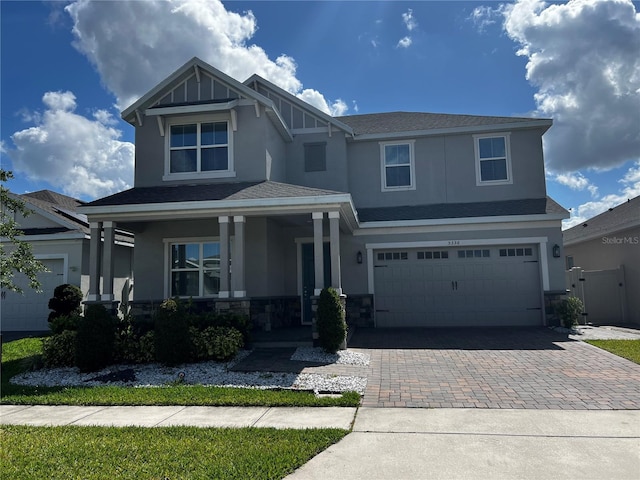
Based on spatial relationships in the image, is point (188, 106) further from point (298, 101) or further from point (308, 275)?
point (308, 275)

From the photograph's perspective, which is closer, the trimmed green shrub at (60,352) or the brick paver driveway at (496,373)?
the brick paver driveway at (496,373)

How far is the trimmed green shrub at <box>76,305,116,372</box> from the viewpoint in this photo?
7.83 metres

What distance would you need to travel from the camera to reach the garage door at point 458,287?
1212 centimetres

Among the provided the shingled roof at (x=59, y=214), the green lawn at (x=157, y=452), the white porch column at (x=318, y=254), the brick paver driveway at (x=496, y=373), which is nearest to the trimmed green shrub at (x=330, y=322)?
the white porch column at (x=318, y=254)

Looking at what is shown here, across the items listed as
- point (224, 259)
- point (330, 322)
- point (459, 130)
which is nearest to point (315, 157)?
point (459, 130)

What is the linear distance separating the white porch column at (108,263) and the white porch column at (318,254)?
4.81 meters

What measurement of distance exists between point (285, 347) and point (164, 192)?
4.97m

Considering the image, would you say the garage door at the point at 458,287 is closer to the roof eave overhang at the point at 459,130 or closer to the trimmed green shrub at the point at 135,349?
the roof eave overhang at the point at 459,130

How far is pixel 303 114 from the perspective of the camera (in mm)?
13539

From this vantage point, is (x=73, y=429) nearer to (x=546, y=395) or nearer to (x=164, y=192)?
(x=546, y=395)

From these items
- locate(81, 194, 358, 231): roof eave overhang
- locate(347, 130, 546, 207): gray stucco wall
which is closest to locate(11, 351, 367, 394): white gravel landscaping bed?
locate(81, 194, 358, 231): roof eave overhang

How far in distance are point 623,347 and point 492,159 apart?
21.3 feet

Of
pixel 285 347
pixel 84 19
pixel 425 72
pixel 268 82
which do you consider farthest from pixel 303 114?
pixel 285 347

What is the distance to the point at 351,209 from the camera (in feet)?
32.6
